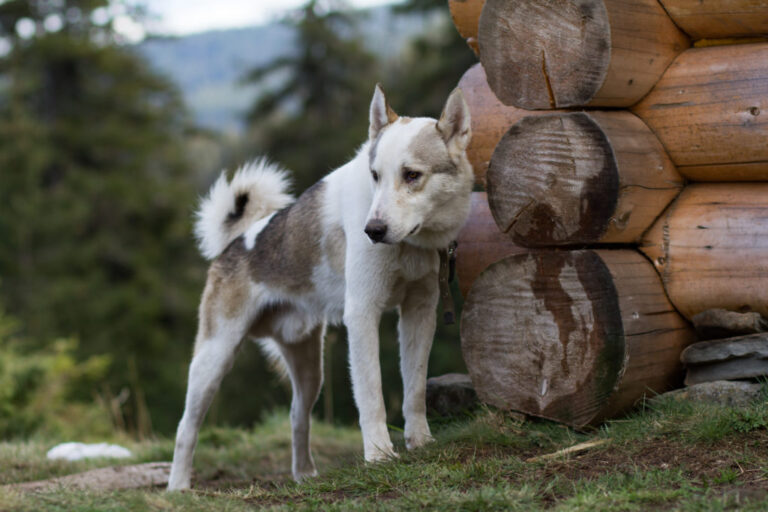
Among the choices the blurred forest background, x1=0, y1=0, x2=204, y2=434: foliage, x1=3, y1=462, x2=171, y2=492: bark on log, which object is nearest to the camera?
x1=3, y1=462, x2=171, y2=492: bark on log

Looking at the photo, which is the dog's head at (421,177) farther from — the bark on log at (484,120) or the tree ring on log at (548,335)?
the bark on log at (484,120)

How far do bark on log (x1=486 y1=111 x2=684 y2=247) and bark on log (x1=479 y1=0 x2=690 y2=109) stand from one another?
0.47ft

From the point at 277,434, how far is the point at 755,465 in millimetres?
4504

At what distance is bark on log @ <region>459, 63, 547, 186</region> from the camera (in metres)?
5.05

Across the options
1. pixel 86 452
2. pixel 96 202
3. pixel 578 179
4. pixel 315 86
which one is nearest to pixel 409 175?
pixel 578 179

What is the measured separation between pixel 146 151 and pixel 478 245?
70.5 ft

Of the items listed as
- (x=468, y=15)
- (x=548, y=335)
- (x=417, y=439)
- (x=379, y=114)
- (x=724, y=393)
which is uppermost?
(x=468, y=15)

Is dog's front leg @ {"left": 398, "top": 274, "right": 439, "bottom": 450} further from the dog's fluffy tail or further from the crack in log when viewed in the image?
the dog's fluffy tail

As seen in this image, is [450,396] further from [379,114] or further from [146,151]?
[146,151]

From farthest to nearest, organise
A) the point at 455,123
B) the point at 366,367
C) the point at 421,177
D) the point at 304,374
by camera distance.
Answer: the point at 304,374, the point at 366,367, the point at 455,123, the point at 421,177

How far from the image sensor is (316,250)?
504 centimetres

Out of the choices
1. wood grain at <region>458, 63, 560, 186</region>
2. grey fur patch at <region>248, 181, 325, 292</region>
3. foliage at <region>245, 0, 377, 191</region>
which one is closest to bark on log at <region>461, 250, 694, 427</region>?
wood grain at <region>458, 63, 560, 186</region>

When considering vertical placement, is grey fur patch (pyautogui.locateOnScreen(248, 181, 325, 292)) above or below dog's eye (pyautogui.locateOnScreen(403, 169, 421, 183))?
below

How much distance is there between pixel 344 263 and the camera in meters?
4.85
